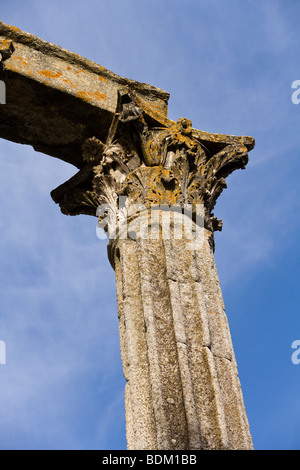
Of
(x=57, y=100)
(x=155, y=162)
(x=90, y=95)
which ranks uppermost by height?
(x=90, y=95)

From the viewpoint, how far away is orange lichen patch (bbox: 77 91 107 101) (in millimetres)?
9945

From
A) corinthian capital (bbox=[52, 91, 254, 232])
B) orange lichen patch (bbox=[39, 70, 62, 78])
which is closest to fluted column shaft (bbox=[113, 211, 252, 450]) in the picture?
corinthian capital (bbox=[52, 91, 254, 232])

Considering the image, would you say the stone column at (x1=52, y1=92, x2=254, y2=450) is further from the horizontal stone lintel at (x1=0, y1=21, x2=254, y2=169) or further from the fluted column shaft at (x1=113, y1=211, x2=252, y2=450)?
the horizontal stone lintel at (x1=0, y1=21, x2=254, y2=169)

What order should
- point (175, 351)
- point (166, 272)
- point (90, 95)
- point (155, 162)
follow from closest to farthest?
point (175, 351)
point (166, 272)
point (155, 162)
point (90, 95)

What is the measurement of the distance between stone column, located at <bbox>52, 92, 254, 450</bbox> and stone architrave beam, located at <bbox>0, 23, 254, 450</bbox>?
0.01 m

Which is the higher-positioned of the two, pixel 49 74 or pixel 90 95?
pixel 49 74

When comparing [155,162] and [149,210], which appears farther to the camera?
[155,162]

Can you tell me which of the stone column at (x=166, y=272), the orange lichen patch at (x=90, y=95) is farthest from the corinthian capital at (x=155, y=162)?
the orange lichen patch at (x=90, y=95)

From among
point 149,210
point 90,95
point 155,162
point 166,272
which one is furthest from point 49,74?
point 166,272

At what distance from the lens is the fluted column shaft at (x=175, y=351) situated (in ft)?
24.0

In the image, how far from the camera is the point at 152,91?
1083 centimetres

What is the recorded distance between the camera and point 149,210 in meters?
9.25

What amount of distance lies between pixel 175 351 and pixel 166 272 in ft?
3.49

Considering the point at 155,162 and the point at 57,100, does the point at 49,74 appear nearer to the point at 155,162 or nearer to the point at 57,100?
the point at 57,100
